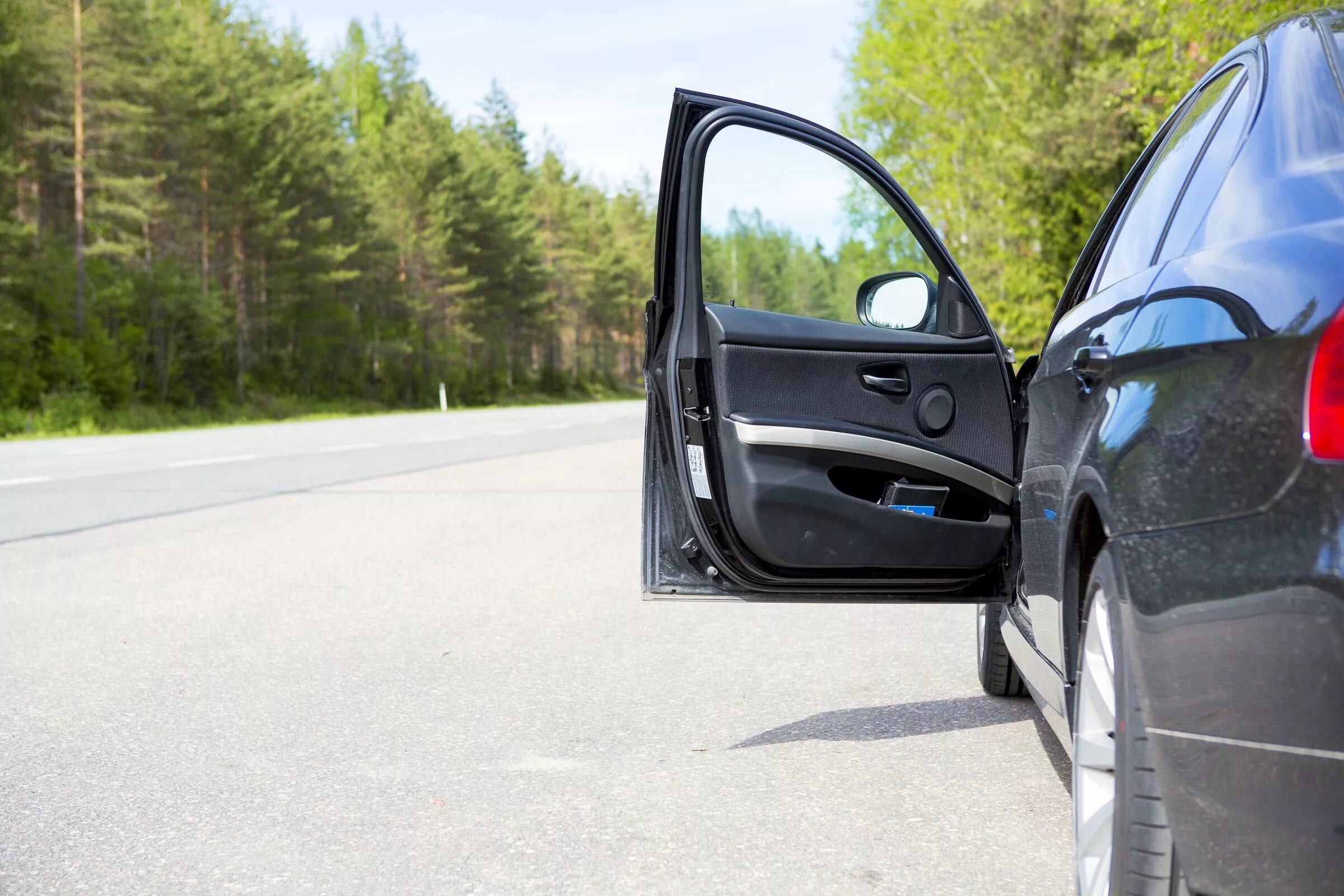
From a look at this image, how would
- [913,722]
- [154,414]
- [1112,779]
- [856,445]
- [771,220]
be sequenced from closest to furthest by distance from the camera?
[1112,779], [856,445], [771,220], [913,722], [154,414]

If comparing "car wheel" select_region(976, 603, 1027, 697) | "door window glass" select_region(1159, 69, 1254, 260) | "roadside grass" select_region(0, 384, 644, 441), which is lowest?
"roadside grass" select_region(0, 384, 644, 441)

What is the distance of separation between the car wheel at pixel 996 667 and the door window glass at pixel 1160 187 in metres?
1.78

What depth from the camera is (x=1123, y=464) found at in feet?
7.78

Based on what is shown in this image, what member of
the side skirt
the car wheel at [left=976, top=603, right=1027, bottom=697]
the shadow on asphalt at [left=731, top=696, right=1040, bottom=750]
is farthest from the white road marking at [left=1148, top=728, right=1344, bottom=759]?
the car wheel at [left=976, top=603, right=1027, bottom=697]

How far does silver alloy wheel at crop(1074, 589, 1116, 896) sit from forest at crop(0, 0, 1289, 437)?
6.22 ft

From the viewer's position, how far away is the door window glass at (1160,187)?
9.82ft

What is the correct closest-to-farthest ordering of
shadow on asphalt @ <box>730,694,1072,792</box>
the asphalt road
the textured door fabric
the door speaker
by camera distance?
the asphalt road → the textured door fabric → the door speaker → shadow on asphalt @ <box>730,694,1072,792</box>

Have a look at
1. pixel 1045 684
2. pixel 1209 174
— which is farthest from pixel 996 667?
pixel 1209 174

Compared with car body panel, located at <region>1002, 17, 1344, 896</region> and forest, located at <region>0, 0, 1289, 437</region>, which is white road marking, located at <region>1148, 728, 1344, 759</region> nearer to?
car body panel, located at <region>1002, 17, 1344, 896</region>

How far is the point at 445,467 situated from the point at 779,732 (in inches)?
491

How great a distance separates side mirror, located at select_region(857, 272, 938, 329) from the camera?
425 cm

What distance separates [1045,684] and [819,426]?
111 centimetres

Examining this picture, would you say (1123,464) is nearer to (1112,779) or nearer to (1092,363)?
(1092,363)

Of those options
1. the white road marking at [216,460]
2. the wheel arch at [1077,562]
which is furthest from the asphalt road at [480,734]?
Answer: the white road marking at [216,460]
